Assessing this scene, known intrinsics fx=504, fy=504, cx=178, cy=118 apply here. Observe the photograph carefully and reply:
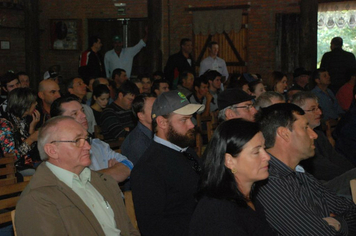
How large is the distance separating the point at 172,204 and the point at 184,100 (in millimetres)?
741

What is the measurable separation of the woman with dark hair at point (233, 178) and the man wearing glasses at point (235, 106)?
74.5 inches

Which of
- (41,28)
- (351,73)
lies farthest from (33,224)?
(41,28)

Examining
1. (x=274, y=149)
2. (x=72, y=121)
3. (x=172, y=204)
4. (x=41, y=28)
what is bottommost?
(x=172, y=204)

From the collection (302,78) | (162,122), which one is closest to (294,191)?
(162,122)

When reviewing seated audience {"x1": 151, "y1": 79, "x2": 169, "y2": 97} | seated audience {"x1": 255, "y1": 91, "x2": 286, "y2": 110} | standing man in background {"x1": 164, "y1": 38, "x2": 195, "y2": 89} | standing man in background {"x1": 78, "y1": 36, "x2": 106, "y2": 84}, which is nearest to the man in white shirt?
standing man in background {"x1": 164, "y1": 38, "x2": 195, "y2": 89}

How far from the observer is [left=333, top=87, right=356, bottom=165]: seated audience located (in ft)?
15.8

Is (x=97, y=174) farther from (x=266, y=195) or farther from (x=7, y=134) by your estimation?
(x=7, y=134)

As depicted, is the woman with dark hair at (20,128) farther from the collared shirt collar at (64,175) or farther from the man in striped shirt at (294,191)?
the man in striped shirt at (294,191)

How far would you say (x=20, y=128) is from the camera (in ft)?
16.2

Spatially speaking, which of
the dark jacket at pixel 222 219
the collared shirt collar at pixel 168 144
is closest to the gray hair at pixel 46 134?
the collared shirt collar at pixel 168 144

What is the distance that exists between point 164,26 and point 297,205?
11.2m

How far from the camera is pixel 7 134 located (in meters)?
4.60

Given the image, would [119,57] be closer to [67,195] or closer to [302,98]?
[302,98]

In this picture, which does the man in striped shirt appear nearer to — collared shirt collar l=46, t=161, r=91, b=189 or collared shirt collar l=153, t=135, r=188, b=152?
collared shirt collar l=153, t=135, r=188, b=152
